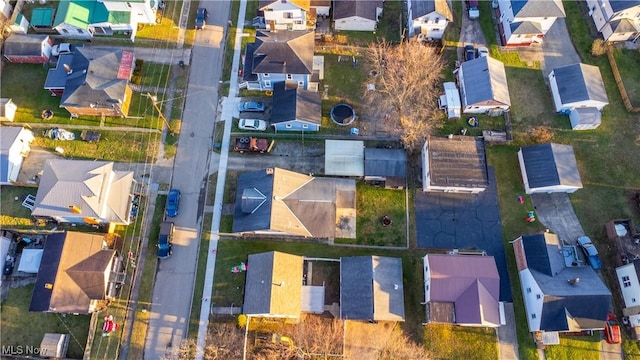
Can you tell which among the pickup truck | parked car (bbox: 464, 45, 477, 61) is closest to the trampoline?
the pickup truck

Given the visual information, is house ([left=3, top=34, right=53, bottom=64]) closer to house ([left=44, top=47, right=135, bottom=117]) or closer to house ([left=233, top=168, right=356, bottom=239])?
house ([left=44, top=47, right=135, bottom=117])

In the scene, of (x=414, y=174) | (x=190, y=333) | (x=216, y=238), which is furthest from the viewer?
(x=414, y=174)

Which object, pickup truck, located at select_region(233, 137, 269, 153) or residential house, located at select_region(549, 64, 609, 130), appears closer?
pickup truck, located at select_region(233, 137, 269, 153)

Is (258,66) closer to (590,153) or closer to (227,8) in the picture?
(227,8)

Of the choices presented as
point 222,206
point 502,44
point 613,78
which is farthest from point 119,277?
point 613,78

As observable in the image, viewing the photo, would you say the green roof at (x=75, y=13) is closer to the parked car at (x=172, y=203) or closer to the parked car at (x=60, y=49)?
the parked car at (x=60, y=49)

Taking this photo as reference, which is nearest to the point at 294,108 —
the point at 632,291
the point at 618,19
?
the point at 632,291

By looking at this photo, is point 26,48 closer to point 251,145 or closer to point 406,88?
point 251,145
